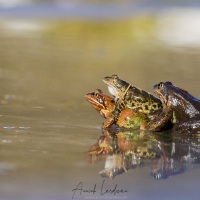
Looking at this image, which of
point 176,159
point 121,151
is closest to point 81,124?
point 121,151

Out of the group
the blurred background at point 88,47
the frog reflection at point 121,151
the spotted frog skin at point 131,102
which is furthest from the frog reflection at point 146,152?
the blurred background at point 88,47

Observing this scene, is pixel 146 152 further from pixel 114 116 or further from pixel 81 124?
pixel 81 124

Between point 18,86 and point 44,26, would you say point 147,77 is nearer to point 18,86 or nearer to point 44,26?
point 18,86

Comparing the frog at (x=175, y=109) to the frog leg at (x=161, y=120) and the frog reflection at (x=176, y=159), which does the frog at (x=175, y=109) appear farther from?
the frog reflection at (x=176, y=159)

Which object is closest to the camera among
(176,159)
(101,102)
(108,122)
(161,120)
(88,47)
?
(176,159)

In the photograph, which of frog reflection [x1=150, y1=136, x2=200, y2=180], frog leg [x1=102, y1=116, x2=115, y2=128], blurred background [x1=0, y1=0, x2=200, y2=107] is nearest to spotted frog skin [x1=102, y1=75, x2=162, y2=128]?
frog leg [x1=102, y1=116, x2=115, y2=128]
